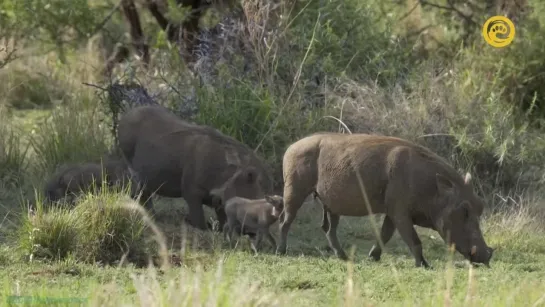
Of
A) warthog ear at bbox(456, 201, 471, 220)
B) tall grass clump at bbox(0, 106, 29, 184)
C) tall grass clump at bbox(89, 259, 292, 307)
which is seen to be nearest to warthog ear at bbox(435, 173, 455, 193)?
warthog ear at bbox(456, 201, 471, 220)

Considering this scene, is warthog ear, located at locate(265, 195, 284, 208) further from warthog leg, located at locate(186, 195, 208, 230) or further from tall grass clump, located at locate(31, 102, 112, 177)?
tall grass clump, located at locate(31, 102, 112, 177)

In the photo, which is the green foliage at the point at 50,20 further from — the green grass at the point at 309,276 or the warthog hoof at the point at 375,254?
the warthog hoof at the point at 375,254

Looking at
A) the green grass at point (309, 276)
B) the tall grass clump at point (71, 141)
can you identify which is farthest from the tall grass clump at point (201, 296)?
the tall grass clump at point (71, 141)

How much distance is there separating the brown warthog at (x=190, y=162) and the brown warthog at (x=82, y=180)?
17cm

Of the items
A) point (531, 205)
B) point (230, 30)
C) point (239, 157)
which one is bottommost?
point (531, 205)

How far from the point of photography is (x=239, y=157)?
11.7m

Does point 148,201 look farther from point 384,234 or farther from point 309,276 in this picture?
point 309,276

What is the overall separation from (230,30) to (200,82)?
717 mm

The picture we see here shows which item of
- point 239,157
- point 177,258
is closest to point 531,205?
point 239,157

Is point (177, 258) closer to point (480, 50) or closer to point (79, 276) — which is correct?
point (79, 276)

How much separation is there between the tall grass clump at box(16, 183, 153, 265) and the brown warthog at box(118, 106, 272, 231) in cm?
158

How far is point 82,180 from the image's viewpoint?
11.8 m

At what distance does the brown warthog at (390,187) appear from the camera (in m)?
9.95

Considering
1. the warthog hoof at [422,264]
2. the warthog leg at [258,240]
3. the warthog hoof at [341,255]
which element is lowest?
the warthog hoof at [341,255]
